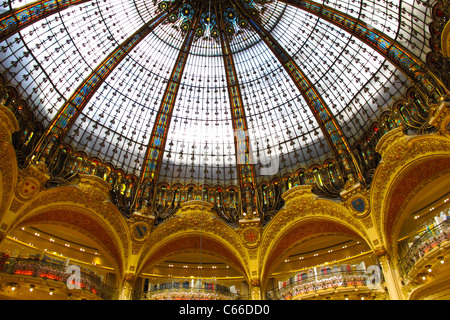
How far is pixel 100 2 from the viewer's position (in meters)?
20.5

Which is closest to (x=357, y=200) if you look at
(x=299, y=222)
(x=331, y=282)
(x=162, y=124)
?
(x=299, y=222)

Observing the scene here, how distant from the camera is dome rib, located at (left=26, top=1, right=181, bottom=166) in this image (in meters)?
20.3

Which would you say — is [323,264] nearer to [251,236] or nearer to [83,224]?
[251,236]

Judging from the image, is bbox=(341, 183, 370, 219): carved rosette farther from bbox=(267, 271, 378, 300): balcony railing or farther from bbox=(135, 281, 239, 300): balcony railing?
bbox=(135, 281, 239, 300): balcony railing

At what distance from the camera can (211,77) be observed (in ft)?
81.8

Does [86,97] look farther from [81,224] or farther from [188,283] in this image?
[188,283]

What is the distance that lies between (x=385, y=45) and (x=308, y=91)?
5.53 meters

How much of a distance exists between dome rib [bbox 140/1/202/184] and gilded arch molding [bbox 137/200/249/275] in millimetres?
3469

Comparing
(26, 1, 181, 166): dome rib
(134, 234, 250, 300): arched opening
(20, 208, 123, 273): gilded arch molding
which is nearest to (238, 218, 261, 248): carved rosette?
(134, 234, 250, 300): arched opening

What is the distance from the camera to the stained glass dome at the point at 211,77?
1967 cm

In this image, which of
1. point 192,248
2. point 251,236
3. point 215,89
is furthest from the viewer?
point 215,89

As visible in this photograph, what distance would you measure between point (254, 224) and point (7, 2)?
1868 cm

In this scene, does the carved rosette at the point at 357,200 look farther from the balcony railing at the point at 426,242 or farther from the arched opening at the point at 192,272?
the arched opening at the point at 192,272
